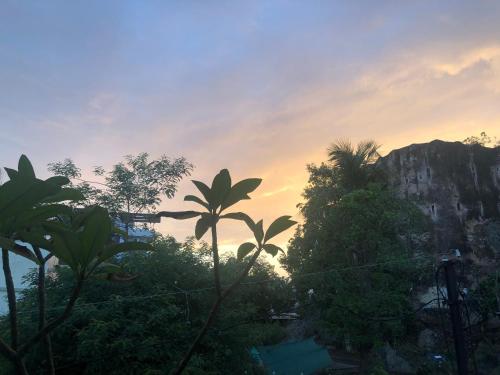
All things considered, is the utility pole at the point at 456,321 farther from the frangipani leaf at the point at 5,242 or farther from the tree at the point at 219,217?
the frangipani leaf at the point at 5,242

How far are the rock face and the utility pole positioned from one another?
45.9 ft

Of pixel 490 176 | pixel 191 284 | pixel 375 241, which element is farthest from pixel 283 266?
pixel 490 176

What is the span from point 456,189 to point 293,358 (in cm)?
1194

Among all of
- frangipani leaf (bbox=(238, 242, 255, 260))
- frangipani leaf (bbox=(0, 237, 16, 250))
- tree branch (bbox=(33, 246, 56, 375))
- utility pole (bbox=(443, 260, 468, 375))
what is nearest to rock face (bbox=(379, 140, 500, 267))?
utility pole (bbox=(443, 260, 468, 375))

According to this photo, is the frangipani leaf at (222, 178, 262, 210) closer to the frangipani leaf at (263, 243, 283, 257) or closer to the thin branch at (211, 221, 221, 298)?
the thin branch at (211, 221, 221, 298)

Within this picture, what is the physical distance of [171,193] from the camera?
13.7m

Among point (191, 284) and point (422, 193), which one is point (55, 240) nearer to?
point (191, 284)

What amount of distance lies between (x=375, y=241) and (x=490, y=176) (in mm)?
10014

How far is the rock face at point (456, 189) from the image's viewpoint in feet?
64.1

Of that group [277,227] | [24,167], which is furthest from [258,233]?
[24,167]

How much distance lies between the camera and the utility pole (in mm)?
5637

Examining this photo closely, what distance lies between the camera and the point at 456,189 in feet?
66.1

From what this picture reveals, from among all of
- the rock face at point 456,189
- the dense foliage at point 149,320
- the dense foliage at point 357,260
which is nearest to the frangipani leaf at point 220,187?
the dense foliage at point 149,320

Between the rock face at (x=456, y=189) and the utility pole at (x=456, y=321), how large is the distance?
14.0m
